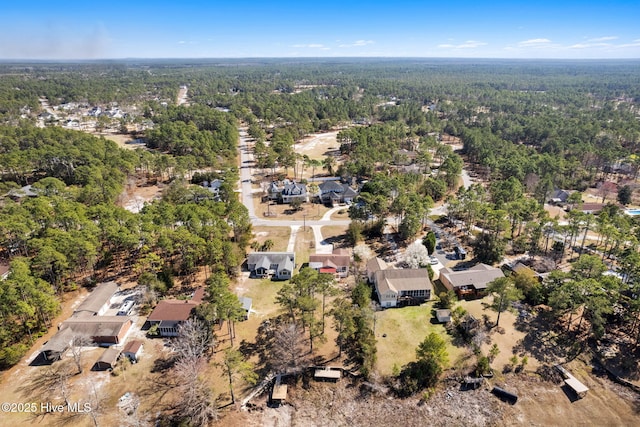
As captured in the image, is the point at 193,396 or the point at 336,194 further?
the point at 336,194

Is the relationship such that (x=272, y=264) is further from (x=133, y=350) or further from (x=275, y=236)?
(x=133, y=350)

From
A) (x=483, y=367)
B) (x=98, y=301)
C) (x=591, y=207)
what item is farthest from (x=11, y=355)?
(x=591, y=207)

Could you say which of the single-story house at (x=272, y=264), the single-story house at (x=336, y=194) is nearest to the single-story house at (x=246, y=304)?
the single-story house at (x=272, y=264)

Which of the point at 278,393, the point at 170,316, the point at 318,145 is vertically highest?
the point at 170,316

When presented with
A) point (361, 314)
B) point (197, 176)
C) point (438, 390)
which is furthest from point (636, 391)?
point (197, 176)

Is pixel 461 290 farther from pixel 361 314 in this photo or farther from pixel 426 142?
pixel 426 142
